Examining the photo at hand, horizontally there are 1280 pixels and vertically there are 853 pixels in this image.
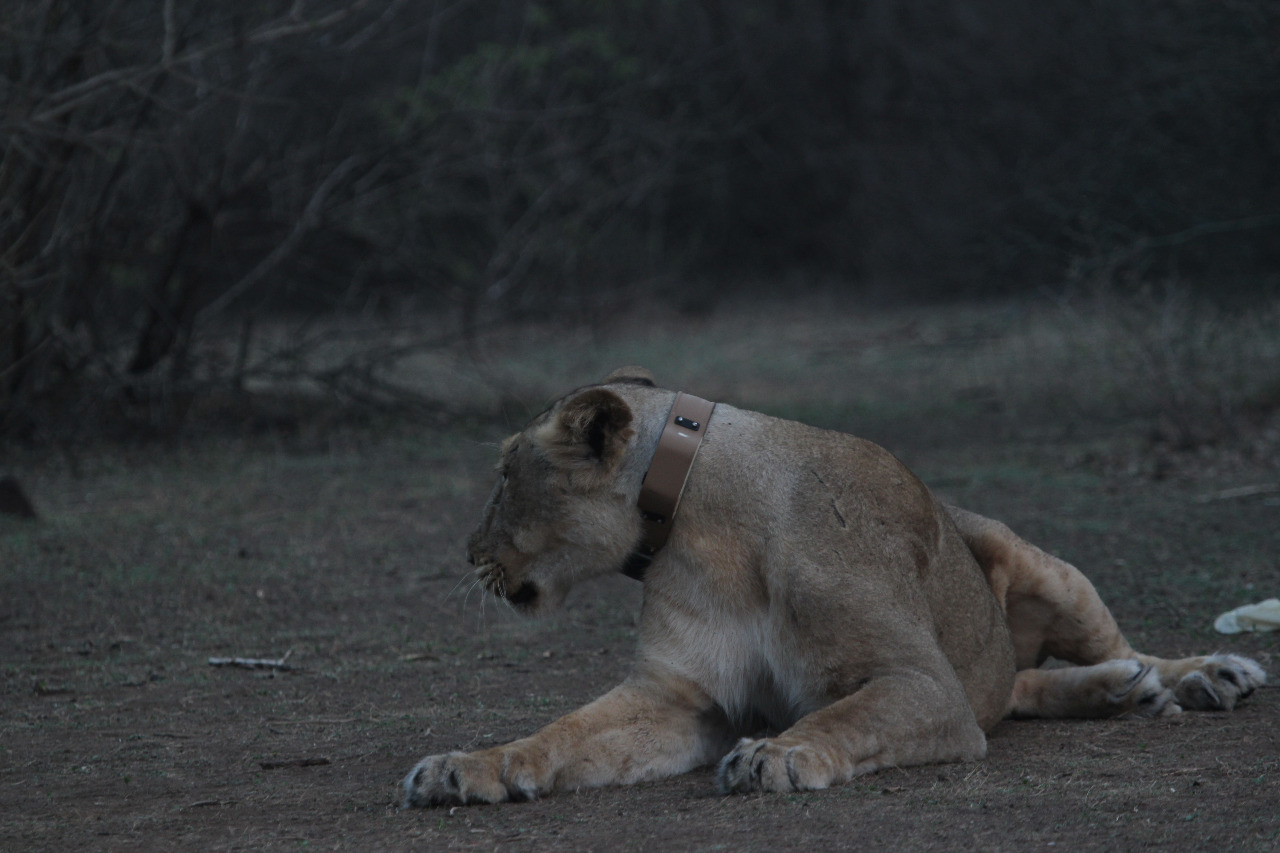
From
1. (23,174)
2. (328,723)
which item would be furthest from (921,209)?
(328,723)

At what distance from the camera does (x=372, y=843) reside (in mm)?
3033

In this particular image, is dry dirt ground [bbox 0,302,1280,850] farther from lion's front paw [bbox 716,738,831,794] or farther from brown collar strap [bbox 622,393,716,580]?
brown collar strap [bbox 622,393,716,580]

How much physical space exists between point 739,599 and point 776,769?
18.5 inches

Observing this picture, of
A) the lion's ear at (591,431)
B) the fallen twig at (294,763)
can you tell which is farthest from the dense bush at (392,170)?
the lion's ear at (591,431)

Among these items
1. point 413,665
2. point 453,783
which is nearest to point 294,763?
point 453,783

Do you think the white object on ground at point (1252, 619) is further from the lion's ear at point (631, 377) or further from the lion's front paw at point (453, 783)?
the lion's front paw at point (453, 783)

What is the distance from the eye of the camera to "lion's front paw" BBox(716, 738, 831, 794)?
3.22 meters

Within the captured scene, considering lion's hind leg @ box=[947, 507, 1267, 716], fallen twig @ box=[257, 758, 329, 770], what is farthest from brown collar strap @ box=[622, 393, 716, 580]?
lion's hind leg @ box=[947, 507, 1267, 716]

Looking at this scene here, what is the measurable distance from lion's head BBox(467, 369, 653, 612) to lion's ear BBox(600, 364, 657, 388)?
0.28 m

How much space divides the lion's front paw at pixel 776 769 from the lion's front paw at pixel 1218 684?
1.42 metres

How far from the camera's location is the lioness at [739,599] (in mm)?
3350

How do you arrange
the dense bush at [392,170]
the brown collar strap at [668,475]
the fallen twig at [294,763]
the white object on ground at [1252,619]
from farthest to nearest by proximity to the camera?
the dense bush at [392,170], the white object on ground at [1252,619], the fallen twig at [294,763], the brown collar strap at [668,475]

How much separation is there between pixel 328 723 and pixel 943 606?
5.93 feet

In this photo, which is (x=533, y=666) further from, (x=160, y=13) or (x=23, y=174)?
(x=160, y=13)
